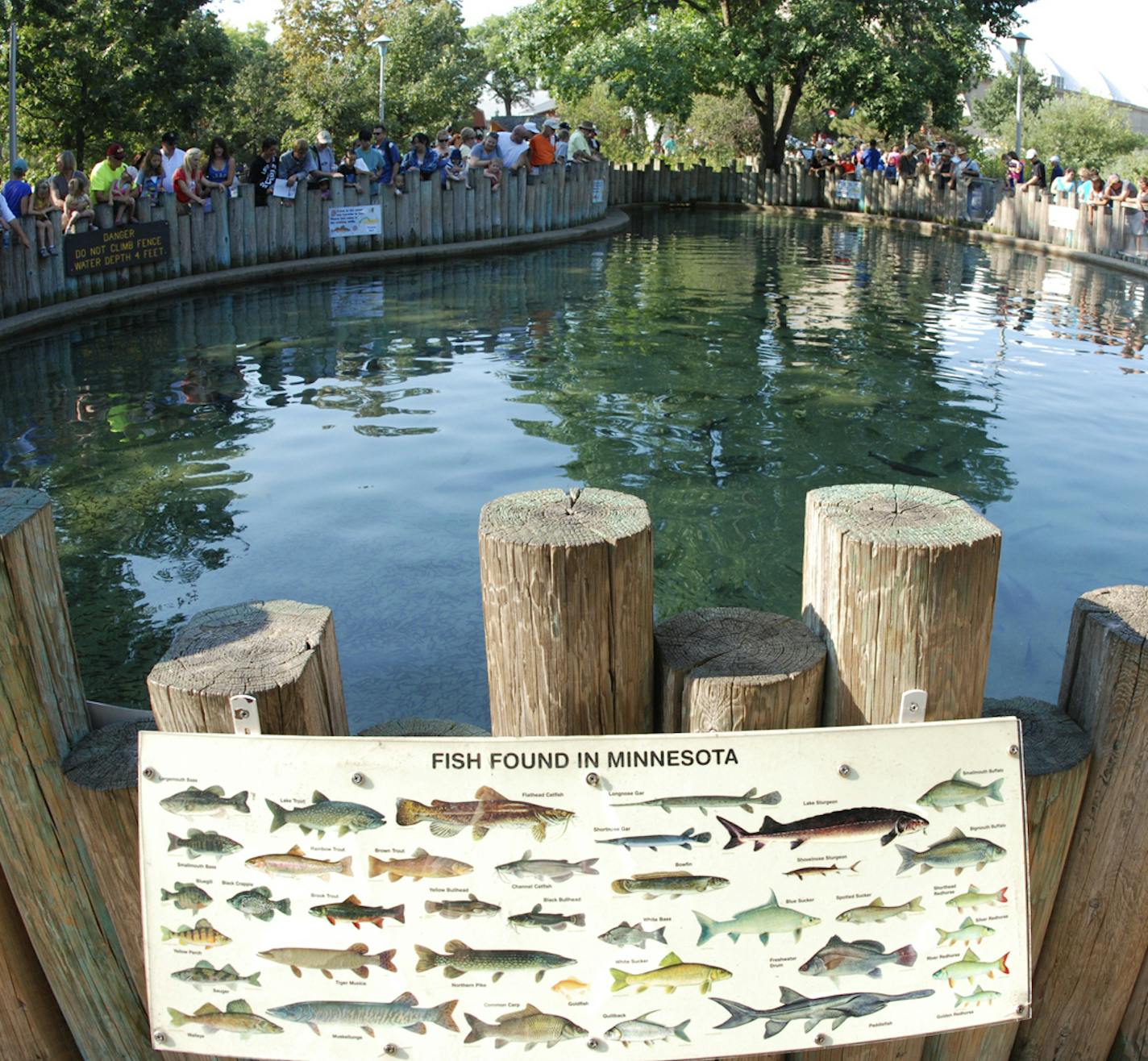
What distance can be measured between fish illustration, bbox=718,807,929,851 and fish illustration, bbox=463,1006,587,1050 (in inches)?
17.7

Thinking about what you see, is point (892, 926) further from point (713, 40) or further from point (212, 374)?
point (713, 40)

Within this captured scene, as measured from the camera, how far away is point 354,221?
1856cm

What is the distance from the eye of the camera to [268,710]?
2.22m

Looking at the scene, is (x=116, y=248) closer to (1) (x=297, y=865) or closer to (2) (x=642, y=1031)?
(1) (x=297, y=865)

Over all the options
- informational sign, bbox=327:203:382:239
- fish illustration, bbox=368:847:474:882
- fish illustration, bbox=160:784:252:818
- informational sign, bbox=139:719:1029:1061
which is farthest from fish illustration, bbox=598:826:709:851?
informational sign, bbox=327:203:382:239

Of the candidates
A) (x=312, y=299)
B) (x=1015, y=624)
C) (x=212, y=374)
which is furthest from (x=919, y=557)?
(x=312, y=299)

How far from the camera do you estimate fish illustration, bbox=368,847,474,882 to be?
216cm

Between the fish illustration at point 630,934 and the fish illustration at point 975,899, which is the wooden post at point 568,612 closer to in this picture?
the fish illustration at point 630,934

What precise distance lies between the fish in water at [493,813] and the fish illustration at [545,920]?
0.48 feet

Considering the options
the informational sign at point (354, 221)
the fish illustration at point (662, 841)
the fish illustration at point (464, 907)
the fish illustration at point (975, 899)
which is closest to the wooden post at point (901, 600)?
the fish illustration at point (975, 899)

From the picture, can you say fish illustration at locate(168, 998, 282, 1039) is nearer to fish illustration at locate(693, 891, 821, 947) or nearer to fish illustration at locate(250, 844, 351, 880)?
fish illustration at locate(250, 844, 351, 880)

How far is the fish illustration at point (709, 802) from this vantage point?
84.0 inches

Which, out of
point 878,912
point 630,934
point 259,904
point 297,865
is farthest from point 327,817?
point 878,912

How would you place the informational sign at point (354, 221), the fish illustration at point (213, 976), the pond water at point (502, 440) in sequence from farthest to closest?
the informational sign at point (354, 221)
the pond water at point (502, 440)
the fish illustration at point (213, 976)
